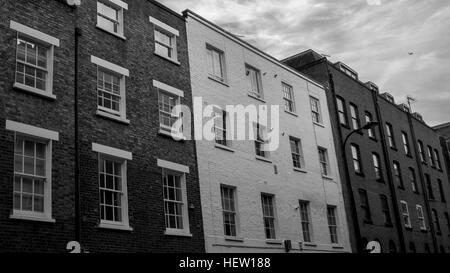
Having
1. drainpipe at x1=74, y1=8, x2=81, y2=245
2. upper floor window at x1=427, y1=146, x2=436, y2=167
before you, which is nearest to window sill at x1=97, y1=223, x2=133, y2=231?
drainpipe at x1=74, y1=8, x2=81, y2=245

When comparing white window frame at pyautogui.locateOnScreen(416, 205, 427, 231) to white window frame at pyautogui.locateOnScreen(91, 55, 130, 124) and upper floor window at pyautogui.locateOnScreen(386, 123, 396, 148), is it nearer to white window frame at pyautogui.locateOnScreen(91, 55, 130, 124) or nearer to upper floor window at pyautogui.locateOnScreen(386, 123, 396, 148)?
upper floor window at pyautogui.locateOnScreen(386, 123, 396, 148)

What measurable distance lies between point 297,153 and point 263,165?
3.58m

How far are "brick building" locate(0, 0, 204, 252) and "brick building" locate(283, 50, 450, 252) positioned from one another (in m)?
11.4

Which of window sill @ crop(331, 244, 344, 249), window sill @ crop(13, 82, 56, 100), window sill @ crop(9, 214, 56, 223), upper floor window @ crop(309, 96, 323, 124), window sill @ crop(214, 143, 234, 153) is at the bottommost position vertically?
window sill @ crop(331, 244, 344, 249)

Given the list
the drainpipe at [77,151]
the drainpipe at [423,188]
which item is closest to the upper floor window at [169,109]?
the drainpipe at [77,151]

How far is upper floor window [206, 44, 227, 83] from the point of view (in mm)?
22734

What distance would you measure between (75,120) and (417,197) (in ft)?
94.1

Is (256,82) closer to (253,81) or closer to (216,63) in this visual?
(253,81)

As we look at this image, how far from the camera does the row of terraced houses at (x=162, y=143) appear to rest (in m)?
14.4

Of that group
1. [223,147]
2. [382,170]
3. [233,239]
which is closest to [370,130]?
[382,170]

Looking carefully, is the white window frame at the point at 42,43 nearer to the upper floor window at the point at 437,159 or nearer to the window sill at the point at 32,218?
the window sill at the point at 32,218

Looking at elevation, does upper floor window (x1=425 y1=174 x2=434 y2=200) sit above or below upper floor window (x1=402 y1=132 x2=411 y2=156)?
below

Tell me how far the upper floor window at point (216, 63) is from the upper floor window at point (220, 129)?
1744 mm
